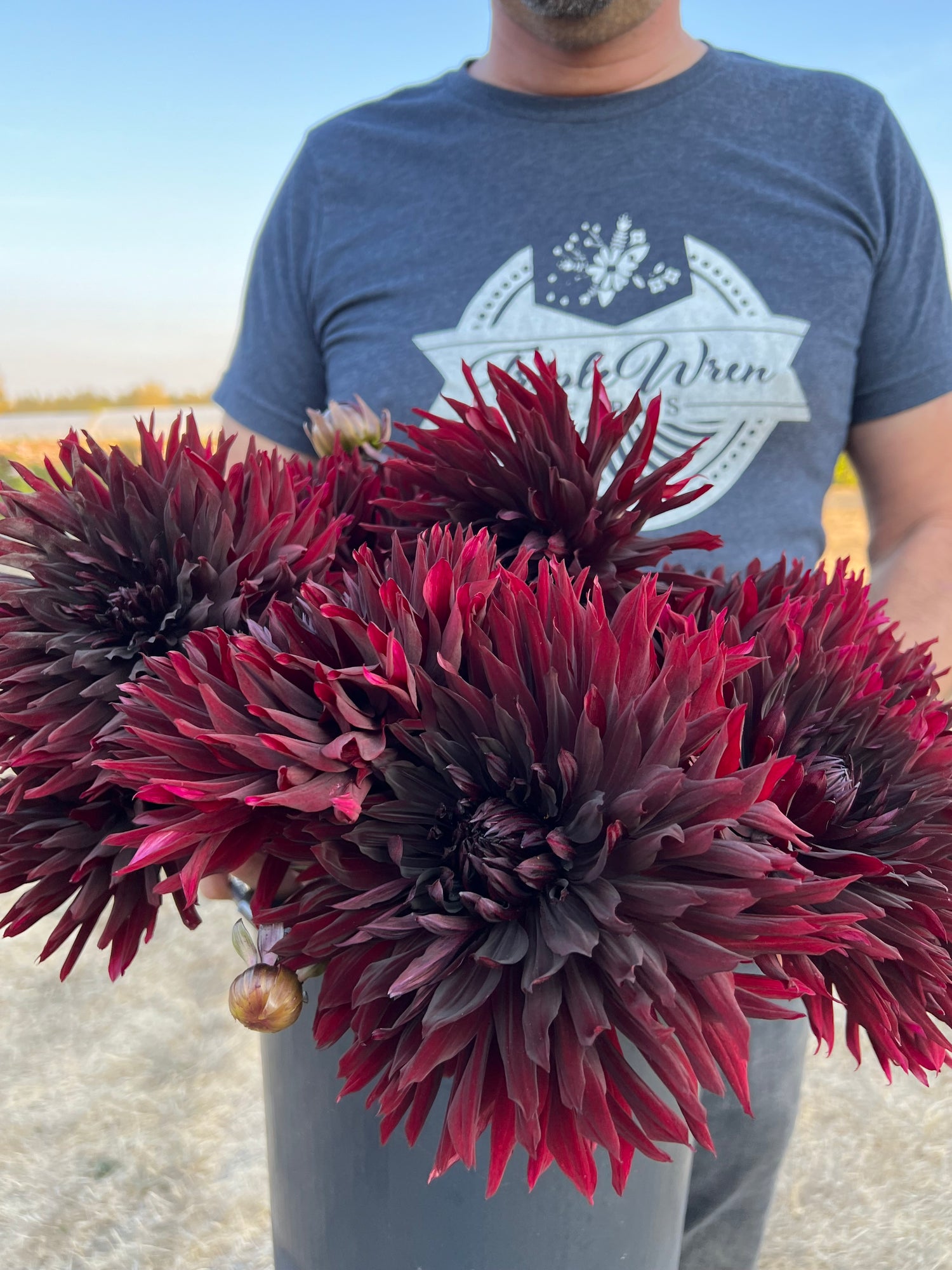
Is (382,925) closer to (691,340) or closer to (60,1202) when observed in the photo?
(691,340)

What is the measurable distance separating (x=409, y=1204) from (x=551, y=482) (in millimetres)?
195

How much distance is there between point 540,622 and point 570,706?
0.05 ft

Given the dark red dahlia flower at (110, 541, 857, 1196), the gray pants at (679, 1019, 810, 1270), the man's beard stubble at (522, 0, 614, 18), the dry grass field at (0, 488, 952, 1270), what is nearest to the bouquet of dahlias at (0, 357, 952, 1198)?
the dark red dahlia flower at (110, 541, 857, 1196)

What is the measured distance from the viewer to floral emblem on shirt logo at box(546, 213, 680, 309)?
0.67 m

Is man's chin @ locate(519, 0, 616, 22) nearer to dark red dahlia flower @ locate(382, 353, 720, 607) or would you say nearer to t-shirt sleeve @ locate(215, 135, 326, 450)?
t-shirt sleeve @ locate(215, 135, 326, 450)

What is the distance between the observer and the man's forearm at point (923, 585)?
609mm

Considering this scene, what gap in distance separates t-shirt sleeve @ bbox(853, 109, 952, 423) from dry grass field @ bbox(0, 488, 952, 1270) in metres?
0.64

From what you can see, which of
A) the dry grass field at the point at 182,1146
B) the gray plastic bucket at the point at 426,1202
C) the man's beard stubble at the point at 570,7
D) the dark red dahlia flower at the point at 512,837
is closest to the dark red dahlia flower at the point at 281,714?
the dark red dahlia flower at the point at 512,837

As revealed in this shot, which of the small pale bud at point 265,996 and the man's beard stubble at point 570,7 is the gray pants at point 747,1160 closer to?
the small pale bud at point 265,996

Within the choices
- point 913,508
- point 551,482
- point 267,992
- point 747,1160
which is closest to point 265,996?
point 267,992

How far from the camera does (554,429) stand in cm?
22

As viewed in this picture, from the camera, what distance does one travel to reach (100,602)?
0.22 meters

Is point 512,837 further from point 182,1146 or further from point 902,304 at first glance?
point 182,1146

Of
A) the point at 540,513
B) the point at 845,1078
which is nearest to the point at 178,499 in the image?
the point at 540,513
